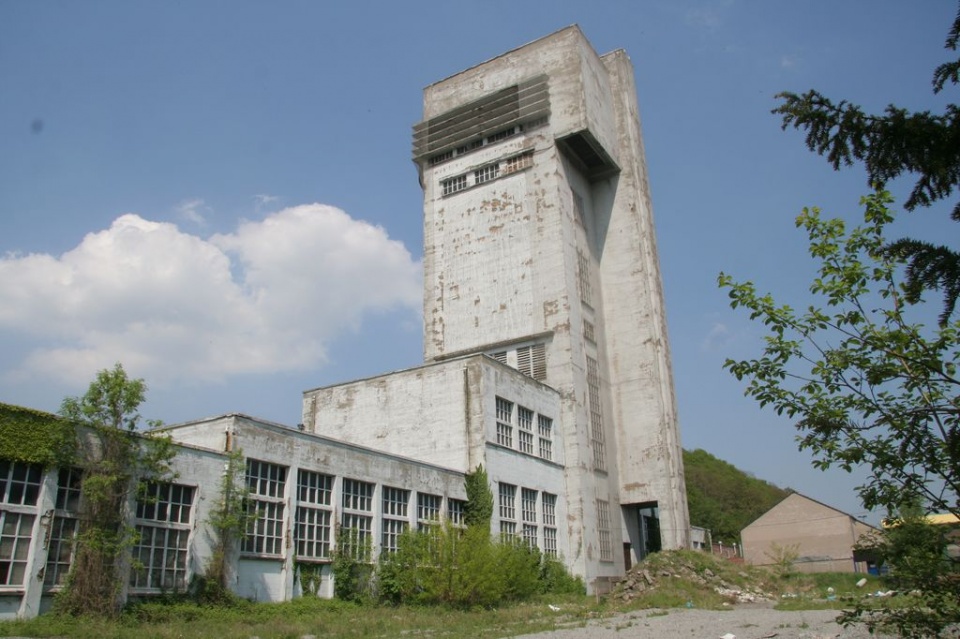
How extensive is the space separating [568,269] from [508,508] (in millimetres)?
12423

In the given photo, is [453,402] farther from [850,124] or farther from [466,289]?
[850,124]

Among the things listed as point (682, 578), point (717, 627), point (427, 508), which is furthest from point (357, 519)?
point (682, 578)

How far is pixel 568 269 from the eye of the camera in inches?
1478

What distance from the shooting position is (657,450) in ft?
128

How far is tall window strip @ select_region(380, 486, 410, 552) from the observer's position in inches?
1006

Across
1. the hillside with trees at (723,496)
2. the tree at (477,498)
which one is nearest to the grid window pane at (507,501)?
the tree at (477,498)

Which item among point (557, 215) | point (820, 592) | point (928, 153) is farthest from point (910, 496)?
point (557, 215)

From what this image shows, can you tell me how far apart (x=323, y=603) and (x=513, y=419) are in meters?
13.0

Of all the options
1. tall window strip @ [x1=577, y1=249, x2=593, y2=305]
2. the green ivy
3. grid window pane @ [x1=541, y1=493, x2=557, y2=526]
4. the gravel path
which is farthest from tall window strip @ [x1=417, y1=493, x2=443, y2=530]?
tall window strip @ [x1=577, y1=249, x2=593, y2=305]

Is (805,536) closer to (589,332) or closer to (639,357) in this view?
(639,357)

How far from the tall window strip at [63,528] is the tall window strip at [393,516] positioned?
33.8 feet

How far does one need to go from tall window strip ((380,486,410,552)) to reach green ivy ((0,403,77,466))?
11.0 m

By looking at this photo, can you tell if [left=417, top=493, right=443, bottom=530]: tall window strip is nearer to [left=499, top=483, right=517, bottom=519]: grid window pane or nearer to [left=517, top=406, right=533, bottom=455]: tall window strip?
[left=499, top=483, right=517, bottom=519]: grid window pane

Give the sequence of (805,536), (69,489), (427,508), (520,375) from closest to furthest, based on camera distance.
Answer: (69,489) < (427,508) < (520,375) < (805,536)
